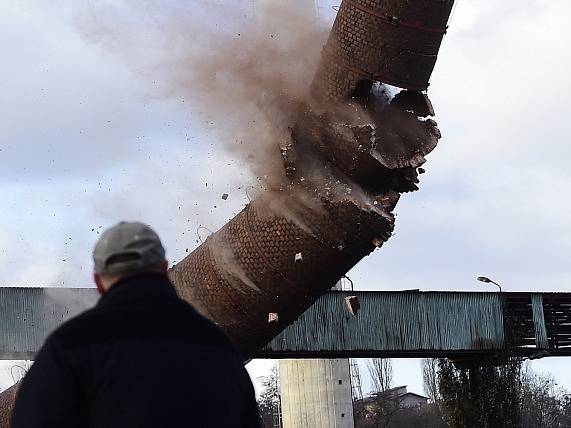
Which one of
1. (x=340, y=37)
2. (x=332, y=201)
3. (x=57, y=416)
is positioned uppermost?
(x=340, y=37)

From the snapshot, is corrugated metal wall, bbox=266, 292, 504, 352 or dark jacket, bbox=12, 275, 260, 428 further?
corrugated metal wall, bbox=266, 292, 504, 352

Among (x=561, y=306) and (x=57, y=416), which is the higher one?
(x=561, y=306)

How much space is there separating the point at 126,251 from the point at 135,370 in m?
0.41

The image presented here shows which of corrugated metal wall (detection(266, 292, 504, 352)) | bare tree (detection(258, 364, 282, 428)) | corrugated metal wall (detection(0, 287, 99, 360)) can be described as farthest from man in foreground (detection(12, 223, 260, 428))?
bare tree (detection(258, 364, 282, 428))

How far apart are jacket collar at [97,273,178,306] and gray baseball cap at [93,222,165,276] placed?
3 centimetres

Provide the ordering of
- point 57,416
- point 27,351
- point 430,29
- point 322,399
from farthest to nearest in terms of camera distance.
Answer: point 322,399, point 27,351, point 430,29, point 57,416

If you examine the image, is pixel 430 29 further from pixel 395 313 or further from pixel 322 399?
pixel 322 399

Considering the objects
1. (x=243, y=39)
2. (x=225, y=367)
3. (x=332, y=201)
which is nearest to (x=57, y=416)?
(x=225, y=367)

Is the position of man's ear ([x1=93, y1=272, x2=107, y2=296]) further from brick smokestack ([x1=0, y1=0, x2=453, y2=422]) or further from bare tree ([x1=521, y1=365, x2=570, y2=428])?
bare tree ([x1=521, y1=365, x2=570, y2=428])

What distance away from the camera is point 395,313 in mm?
27250

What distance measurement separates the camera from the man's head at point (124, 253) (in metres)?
3.37

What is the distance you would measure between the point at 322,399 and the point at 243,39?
81.2 ft

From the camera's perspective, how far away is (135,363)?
3.21 m

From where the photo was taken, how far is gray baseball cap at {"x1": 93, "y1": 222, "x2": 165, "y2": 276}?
11.1ft
